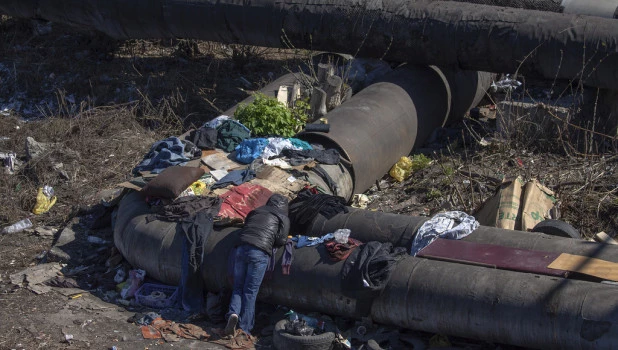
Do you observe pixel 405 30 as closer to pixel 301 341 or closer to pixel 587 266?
pixel 587 266

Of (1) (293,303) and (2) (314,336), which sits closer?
(2) (314,336)

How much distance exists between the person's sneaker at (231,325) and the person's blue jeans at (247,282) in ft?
0.30

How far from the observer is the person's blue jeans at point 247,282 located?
660 cm

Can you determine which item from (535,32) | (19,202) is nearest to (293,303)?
(19,202)

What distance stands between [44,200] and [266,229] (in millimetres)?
3597

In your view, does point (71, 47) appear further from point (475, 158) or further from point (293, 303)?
point (293, 303)

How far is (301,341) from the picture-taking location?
20.1 feet

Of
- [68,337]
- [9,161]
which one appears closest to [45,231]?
[9,161]

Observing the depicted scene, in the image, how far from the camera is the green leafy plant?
9157 mm

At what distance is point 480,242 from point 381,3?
463 cm

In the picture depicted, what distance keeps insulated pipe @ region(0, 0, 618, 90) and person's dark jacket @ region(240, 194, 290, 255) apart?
4130mm

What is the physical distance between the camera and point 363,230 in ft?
23.0

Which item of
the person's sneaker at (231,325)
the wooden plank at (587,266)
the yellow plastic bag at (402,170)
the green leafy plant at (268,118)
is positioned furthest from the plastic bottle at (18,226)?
the wooden plank at (587,266)

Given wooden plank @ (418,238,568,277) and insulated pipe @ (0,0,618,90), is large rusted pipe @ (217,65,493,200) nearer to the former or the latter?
insulated pipe @ (0,0,618,90)
